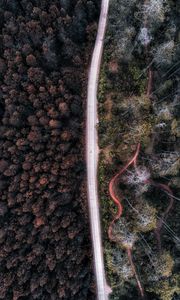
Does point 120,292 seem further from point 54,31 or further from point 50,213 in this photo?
point 54,31

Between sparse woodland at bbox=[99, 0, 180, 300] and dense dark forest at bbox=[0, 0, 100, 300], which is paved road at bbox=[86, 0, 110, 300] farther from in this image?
dense dark forest at bbox=[0, 0, 100, 300]

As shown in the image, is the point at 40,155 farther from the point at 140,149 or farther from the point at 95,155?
the point at 140,149

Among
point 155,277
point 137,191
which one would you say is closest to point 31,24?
point 137,191

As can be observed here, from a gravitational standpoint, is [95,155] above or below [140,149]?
below

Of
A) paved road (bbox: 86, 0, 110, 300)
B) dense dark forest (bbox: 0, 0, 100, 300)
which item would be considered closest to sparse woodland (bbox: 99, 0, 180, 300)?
paved road (bbox: 86, 0, 110, 300)

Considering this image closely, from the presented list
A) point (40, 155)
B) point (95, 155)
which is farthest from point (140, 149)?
point (40, 155)

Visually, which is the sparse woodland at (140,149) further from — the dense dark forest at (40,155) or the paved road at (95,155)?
the dense dark forest at (40,155)

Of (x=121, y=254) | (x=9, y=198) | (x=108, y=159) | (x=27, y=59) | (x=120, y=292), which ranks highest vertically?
(x=27, y=59)
